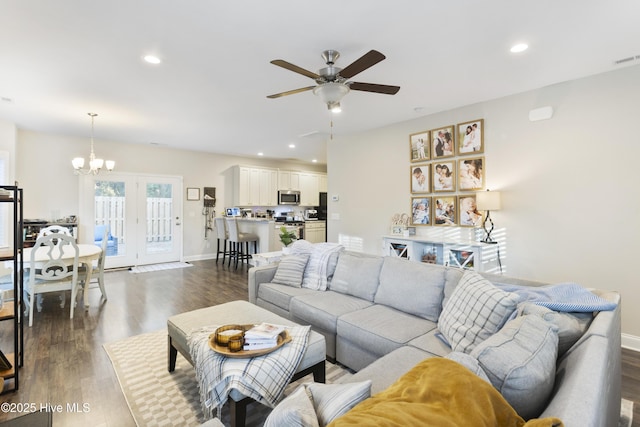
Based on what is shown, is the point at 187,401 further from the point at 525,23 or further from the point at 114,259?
the point at 114,259

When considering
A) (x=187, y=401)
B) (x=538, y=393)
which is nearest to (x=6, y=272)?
(x=187, y=401)

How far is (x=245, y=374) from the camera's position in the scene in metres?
1.65

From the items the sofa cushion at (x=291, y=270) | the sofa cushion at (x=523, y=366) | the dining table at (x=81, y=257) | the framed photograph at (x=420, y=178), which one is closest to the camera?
the sofa cushion at (x=523, y=366)

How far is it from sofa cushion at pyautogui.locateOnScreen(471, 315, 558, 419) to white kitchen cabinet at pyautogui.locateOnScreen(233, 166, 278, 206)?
7.30 meters

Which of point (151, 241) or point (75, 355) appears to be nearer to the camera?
point (75, 355)

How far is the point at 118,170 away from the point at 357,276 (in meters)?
5.94

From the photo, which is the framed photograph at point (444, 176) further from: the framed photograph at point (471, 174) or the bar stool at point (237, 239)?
the bar stool at point (237, 239)

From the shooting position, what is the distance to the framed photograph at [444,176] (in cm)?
433

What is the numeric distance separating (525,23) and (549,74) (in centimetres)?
120

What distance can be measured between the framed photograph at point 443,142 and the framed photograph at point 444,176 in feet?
0.41

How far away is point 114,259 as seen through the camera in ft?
21.1

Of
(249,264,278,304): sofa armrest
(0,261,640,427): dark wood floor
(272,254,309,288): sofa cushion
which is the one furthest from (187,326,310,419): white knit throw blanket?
(249,264,278,304): sofa armrest

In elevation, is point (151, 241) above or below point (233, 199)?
below

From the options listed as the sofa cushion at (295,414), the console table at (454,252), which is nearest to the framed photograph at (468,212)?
the console table at (454,252)
